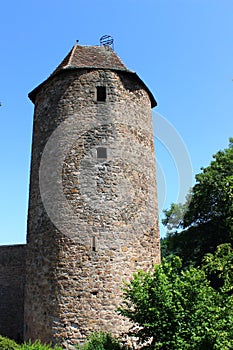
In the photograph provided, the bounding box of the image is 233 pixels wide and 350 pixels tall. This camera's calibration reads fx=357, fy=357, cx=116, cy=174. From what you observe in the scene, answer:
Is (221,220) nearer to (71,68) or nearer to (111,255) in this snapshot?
(111,255)

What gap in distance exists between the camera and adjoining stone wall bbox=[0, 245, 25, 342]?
602 inches

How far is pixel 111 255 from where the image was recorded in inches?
407

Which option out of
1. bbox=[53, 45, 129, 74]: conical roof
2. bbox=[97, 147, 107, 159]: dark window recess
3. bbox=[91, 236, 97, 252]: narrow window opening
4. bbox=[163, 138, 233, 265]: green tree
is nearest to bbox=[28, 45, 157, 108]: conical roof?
bbox=[53, 45, 129, 74]: conical roof

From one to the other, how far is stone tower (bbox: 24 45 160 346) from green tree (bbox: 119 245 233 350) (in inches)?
75.5

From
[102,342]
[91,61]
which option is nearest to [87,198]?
[102,342]

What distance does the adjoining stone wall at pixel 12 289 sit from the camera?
50.1ft

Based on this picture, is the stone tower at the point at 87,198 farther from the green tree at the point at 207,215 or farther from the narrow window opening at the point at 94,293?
the green tree at the point at 207,215

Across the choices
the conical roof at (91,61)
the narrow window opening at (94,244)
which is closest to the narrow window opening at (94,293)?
the narrow window opening at (94,244)

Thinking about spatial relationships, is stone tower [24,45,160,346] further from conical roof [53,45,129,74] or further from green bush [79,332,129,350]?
green bush [79,332,129,350]

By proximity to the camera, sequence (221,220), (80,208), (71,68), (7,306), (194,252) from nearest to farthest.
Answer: (80,208)
(71,68)
(7,306)
(221,220)
(194,252)

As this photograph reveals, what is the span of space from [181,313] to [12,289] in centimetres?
986

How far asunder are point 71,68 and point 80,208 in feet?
15.5

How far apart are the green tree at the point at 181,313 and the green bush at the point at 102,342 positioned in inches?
34.2

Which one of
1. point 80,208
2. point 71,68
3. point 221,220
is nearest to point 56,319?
point 80,208
